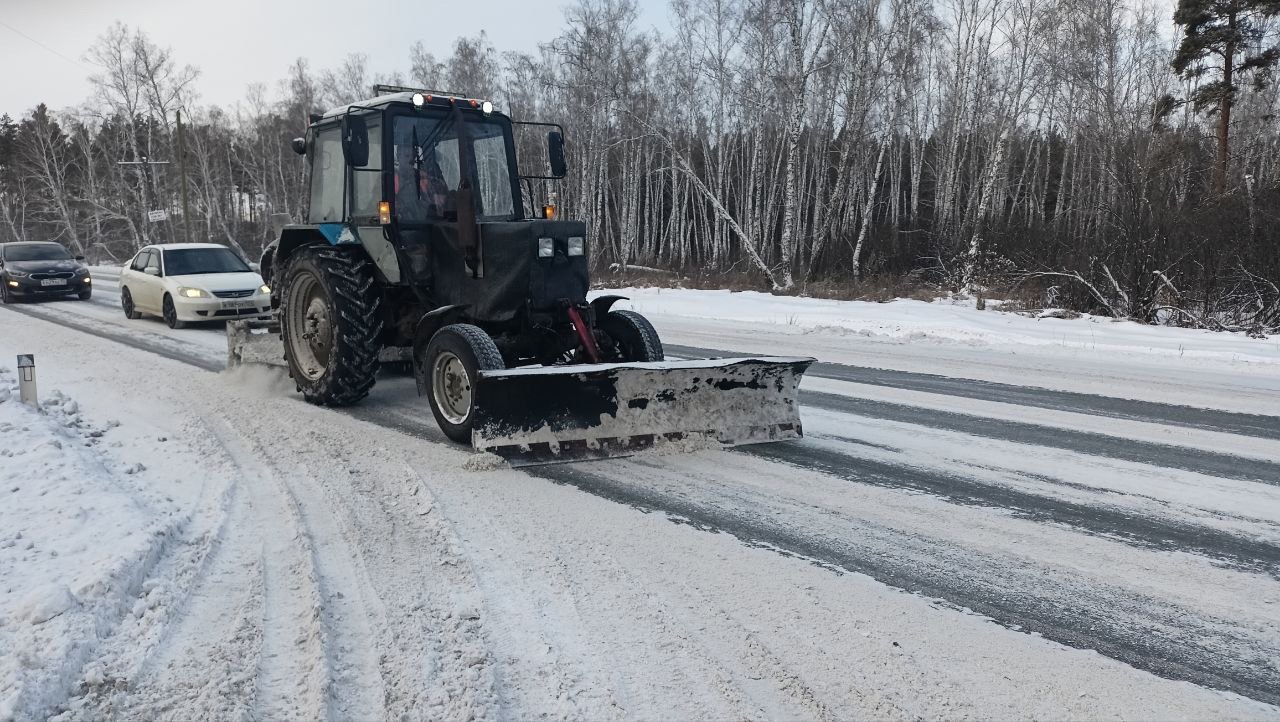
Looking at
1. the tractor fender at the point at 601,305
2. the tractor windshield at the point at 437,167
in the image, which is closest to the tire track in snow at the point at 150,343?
the tractor windshield at the point at 437,167

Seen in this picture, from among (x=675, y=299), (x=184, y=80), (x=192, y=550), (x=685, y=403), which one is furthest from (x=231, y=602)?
(x=184, y=80)

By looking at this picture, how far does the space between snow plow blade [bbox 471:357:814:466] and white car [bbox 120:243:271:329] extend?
9924mm

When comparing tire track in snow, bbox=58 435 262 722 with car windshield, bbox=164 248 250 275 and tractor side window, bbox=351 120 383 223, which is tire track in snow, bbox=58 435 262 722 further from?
car windshield, bbox=164 248 250 275

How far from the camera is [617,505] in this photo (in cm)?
462

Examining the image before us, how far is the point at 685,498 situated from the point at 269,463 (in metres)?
2.74

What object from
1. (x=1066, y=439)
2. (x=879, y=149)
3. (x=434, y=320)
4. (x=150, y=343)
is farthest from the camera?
(x=879, y=149)

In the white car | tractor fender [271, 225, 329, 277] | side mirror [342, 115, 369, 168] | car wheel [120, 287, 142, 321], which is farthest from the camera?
car wheel [120, 287, 142, 321]

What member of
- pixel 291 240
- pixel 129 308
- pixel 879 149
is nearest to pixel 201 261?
pixel 129 308

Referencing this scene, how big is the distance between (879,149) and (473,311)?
3161cm

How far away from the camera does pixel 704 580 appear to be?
3611 mm

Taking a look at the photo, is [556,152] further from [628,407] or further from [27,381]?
[27,381]

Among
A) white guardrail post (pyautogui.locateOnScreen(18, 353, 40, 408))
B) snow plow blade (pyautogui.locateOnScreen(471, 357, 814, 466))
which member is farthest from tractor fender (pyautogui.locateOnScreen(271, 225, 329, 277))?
snow plow blade (pyautogui.locateOnScreen(471, 357, 814, 466))

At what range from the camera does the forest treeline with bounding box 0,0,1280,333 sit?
15.3 m

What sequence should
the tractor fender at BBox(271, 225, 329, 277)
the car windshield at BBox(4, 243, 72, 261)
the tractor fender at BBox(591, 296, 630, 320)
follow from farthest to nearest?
the car windshield at BBox(4, 243, 72, 261)
the tractor fender at BBox(271, 225, 329, 277)
the tractor fender at BBox(591, 296, 630, 320)
